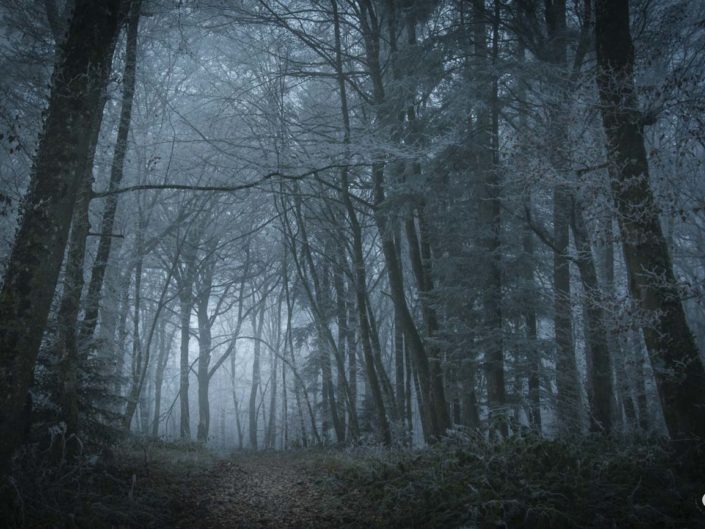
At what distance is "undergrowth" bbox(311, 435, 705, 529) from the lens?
4.66 meters

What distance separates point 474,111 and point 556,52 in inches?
77.3

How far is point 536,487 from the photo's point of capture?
5074mm

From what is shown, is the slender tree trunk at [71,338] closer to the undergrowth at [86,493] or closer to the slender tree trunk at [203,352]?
the undergrowth at [86,493]

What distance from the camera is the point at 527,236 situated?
1278cm

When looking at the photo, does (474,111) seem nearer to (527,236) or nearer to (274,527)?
(527,236)

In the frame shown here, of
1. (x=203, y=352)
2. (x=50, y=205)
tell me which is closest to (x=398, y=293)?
(x=50, y=205)

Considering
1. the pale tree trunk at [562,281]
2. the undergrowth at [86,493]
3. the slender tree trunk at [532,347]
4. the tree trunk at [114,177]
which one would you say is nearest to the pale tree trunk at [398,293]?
the slender tree trunk at [532,347]

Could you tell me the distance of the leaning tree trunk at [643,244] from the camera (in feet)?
19.5

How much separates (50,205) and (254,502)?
4.59m

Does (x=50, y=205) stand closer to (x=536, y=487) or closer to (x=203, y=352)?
(x=536, y=487)

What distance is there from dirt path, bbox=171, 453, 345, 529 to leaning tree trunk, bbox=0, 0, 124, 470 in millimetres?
2346

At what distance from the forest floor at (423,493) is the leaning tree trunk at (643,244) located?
671 mm

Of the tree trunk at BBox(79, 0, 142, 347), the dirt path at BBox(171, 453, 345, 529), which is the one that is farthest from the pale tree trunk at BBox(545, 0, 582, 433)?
the tree trunk at BBox(79, 0, 142, 347)

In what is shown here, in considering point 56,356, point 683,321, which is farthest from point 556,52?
point 56,356
